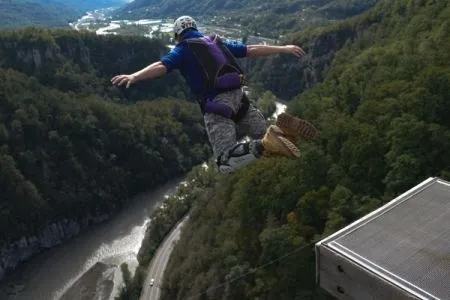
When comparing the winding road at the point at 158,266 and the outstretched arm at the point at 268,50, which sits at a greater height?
the outstretched arm at the point at 268,50

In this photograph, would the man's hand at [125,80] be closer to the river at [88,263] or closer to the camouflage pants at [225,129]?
the camouflage pants at [225,129]

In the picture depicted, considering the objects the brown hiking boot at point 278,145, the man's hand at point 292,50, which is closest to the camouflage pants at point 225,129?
the brown hiking boot at point 278,145

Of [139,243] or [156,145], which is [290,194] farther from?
[156,145]

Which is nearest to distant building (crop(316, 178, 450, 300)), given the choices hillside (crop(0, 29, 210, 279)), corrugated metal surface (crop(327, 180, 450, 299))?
corrugated metal surface (crop(327, 180, 450, 299))

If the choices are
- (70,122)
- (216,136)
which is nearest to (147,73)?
(216,136)

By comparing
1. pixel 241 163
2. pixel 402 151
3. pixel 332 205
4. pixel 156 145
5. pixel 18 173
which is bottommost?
pixel 156 145

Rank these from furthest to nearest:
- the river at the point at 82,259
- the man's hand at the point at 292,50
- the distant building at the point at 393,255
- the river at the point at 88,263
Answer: the river at the point at 82,259
the river at the point at 88,263
the man's hand at the point at 292,50
the distant building at the point at 393,255

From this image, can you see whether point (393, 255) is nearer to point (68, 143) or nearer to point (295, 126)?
point (295, 126)
